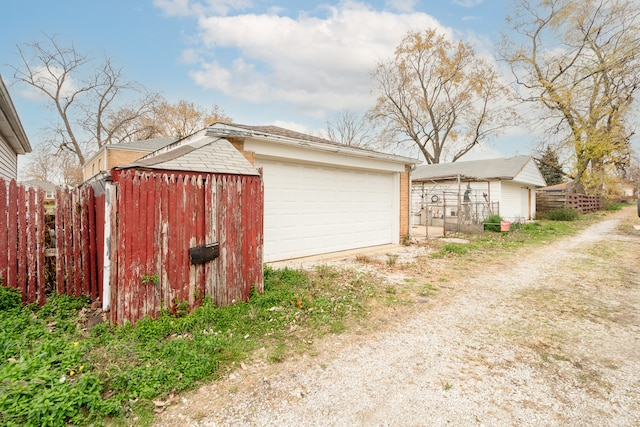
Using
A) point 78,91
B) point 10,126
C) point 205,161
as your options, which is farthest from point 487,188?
point 78,91

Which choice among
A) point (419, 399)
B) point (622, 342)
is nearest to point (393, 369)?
point (419, 399)

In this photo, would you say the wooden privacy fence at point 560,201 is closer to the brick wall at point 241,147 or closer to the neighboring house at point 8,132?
the brick wall at point 241,147

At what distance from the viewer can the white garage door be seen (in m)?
7.00

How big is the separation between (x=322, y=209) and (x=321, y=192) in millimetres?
458

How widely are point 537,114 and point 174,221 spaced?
27.0 metres

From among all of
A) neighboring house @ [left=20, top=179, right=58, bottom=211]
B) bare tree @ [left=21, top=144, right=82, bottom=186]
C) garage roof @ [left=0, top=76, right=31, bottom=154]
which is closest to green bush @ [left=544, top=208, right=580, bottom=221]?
neighboring house @ [left=20, top=179, right=58, bottom=211]

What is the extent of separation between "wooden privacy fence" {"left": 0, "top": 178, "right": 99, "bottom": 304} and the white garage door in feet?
10.8

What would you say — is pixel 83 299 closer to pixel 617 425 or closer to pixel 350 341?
pixel 350 341

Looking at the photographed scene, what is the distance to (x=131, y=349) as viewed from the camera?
2.88 meters

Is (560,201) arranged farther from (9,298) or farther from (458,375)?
(9,298)

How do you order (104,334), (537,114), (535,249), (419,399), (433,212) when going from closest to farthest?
(419,399), (104,334), (535,249), (433,212), (537,114)

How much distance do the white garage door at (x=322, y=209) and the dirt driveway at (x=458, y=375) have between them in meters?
3.70

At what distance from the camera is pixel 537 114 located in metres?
22.2

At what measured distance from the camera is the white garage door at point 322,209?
7.00 metres
